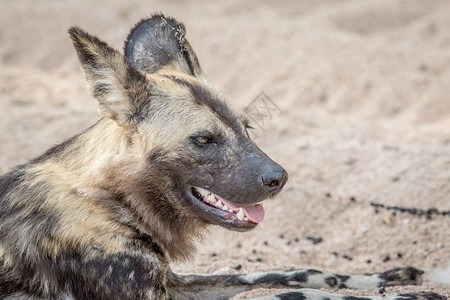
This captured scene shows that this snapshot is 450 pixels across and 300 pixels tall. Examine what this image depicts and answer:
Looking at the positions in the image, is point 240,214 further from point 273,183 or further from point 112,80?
point 112,80

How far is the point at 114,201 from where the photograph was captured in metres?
3.61

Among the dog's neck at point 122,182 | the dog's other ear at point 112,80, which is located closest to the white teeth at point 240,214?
the dog's neck at point 122,182

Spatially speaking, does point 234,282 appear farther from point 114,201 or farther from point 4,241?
point 4,241

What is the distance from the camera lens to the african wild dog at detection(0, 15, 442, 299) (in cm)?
342

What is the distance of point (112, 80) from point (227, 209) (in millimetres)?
810

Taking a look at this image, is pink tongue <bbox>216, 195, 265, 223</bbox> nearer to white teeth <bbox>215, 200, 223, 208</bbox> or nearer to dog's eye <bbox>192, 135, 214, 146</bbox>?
white teeth <bbox>215, 200, 223, 208</bbox>

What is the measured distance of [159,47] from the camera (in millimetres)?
4090

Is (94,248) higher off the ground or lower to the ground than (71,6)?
lower

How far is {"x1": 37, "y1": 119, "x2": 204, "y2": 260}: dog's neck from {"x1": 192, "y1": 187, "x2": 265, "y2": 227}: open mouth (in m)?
0.13

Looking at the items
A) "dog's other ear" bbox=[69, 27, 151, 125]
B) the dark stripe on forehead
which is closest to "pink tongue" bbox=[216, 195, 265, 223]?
the dark stripe on forehead

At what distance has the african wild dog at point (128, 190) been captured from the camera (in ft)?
11.2

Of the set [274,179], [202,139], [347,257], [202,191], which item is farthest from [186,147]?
[347,257]

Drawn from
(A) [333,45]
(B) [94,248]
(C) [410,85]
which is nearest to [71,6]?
(A) [333,45]

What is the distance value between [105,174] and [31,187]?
0.35 m
